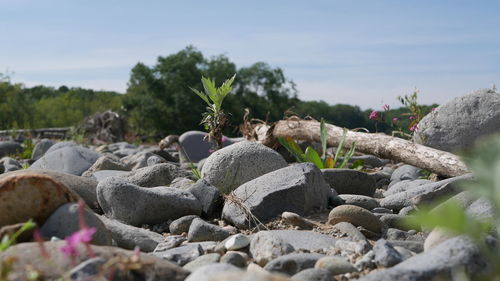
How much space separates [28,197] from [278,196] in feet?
6.54

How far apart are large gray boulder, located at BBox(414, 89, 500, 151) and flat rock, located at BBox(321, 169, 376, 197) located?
1.84 metres

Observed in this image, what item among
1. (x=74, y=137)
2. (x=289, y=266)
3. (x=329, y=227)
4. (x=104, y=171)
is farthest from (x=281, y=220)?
(x=74, y=137)

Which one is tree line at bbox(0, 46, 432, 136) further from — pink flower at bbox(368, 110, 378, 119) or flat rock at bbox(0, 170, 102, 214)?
flat rock at bbox(0, 170, 102, 214)

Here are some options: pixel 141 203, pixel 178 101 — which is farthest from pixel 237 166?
pixel 178 101

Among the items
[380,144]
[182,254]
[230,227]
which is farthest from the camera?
[380,144]

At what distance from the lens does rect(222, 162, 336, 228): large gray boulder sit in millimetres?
4633

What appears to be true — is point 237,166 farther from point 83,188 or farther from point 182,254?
point 182,254

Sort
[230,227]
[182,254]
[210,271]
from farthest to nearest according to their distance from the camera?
[230,227] < [182,254] < [210,271]

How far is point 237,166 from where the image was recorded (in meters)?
5.54

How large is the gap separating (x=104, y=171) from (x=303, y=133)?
11.6ft

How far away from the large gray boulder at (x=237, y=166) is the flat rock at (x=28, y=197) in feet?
6.97

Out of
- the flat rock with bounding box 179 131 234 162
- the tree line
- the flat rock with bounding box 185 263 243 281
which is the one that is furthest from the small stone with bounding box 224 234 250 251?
the tree line

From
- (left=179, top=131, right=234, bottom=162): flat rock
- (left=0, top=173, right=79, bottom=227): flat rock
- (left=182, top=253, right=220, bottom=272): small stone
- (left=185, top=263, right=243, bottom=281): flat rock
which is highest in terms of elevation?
(left=0, top=173, right=79, bottom=227): flat rock

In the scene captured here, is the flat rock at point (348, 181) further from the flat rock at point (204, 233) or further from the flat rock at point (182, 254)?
the flat rock at point (182, 254)
